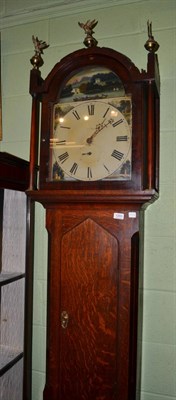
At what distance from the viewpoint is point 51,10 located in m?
1.46

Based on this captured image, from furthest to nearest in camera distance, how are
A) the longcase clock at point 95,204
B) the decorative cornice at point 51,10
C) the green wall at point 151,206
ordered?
the decorative cornice at point 51,10 < the green wall at point 151,206 < the longcase clock at point 95,204

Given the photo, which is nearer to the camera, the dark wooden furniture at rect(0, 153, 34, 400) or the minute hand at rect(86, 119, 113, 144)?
the minute hand at rect(86, 119, 113, 144)

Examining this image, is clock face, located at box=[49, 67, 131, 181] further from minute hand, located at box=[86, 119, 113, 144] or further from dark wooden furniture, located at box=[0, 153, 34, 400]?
dark wooden furniture, located at box=[0, 153, 34, 400]

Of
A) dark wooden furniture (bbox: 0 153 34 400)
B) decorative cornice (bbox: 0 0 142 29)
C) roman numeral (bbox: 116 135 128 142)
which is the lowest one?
dark wooden furniture (bbox: 0 153 34 400)

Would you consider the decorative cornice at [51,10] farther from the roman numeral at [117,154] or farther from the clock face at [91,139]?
the roman numeral at [117,154]

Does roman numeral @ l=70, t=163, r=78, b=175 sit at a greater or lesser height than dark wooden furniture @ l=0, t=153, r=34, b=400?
greater

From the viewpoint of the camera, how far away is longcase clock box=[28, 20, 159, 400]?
1072mm

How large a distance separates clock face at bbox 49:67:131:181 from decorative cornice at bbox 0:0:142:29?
21.5 inches

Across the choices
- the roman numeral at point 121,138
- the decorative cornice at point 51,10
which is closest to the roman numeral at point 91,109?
the roman numeral at point 121,138

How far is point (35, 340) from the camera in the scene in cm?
145

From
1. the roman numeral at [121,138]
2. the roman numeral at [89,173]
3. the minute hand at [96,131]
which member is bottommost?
the roman numeral at [89,173]

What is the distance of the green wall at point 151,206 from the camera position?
49.6 inches

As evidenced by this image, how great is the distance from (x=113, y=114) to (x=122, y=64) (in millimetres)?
177

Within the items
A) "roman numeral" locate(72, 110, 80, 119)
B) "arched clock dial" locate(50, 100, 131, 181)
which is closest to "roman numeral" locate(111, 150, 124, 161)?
"arched clock dial" locate(50, 100, 131, 181)
